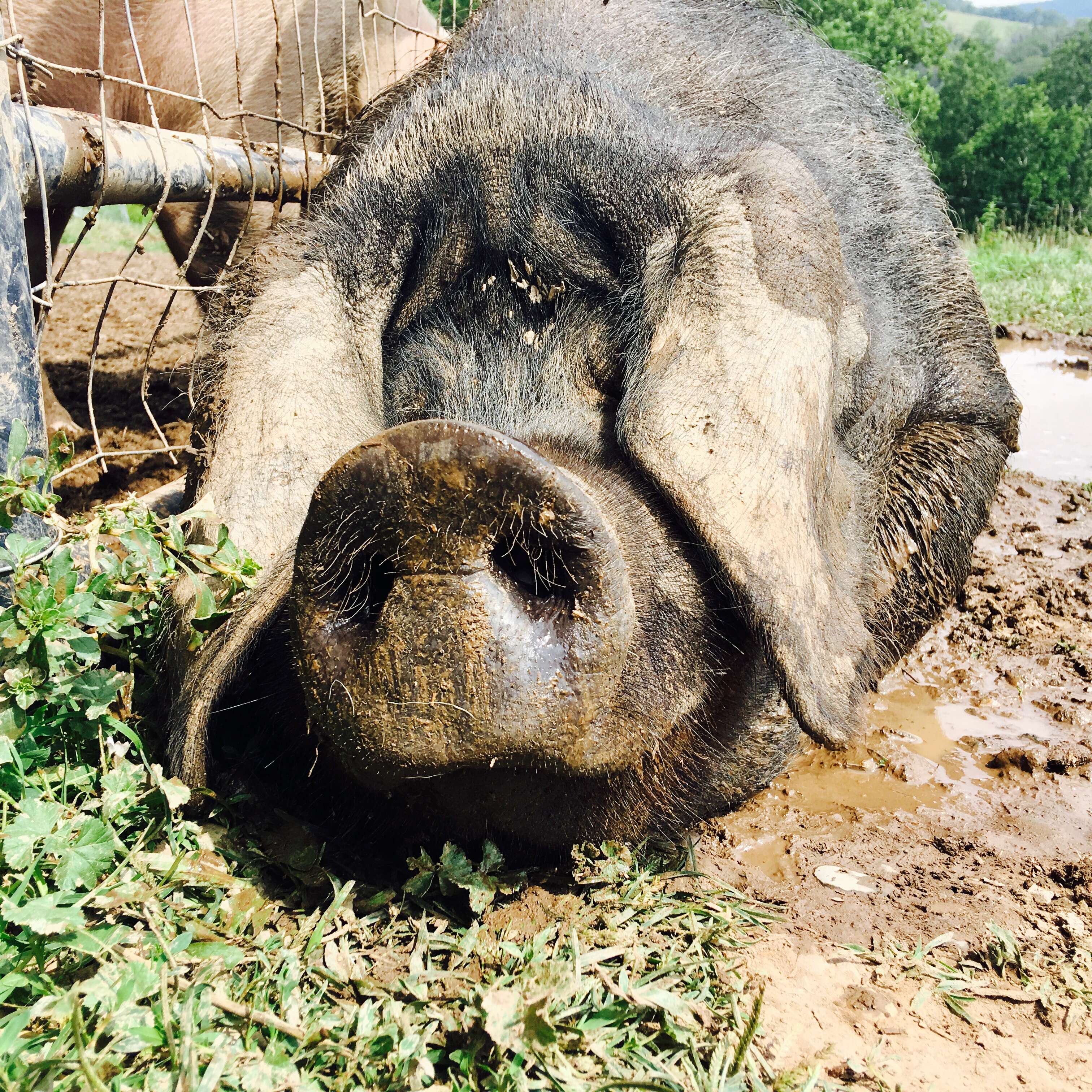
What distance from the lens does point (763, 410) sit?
1841 mm

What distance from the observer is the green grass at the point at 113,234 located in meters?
9.08

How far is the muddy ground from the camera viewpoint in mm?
1714

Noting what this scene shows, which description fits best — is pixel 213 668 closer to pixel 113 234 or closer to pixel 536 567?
pixel 536 567

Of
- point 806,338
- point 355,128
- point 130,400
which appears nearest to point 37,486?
point 355,128

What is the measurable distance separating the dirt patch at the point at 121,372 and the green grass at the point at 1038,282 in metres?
4.37

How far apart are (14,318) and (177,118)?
6.36 ft

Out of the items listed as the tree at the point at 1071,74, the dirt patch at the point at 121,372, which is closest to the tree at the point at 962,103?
the tree at the point at 1071,74

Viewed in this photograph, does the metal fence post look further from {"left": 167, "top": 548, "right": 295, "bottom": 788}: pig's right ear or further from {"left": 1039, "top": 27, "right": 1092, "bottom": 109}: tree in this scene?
{"left": 1039, "top": 27, "right": 1092, "bottom": 109}: tree

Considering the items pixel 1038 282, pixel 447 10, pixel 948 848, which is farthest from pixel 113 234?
pixel 948 848

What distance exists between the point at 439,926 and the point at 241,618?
0.65 metres

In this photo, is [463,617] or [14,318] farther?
[14,318]

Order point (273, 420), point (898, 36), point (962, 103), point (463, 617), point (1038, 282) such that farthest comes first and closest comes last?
point (962, 103), point (898, 36), point (1038, 282), point (273, 420), point (463, 617)

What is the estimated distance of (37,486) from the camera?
6.72ft

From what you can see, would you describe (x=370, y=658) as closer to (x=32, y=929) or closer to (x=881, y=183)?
(x=32, y=929)
